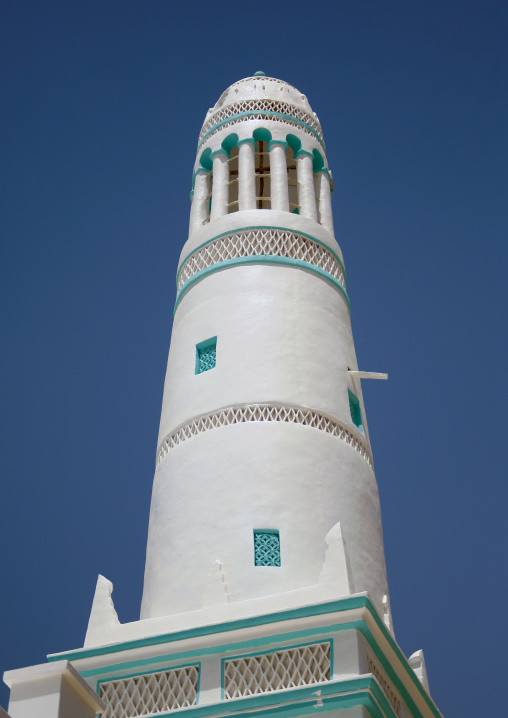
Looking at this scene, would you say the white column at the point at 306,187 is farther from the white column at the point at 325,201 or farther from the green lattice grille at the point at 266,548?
the green lattice grille at the point at 266,548

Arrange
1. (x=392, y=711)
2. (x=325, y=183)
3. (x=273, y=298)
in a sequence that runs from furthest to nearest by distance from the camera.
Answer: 1. (x=325, y=183)
2. (x=273, y=298)
3. (x=392, y=711)

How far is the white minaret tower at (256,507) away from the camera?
8.30m

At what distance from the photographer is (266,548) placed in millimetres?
9727

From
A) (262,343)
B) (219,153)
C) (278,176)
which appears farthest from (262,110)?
(262,343)

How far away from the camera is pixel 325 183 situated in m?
14.8

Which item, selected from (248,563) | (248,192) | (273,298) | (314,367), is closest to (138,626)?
(248,563)

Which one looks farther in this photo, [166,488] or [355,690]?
[166,488]

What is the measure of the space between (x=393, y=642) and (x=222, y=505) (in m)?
2.31

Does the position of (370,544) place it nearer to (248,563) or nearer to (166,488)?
(248,563)

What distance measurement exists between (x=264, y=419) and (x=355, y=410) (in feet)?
4.91

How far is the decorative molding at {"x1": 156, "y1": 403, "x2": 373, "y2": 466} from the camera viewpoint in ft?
35.5

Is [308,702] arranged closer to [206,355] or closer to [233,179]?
[206,355]

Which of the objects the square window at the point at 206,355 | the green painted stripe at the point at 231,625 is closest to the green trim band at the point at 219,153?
the square window at the point at 206,355

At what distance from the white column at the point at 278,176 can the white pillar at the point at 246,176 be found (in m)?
0.27
